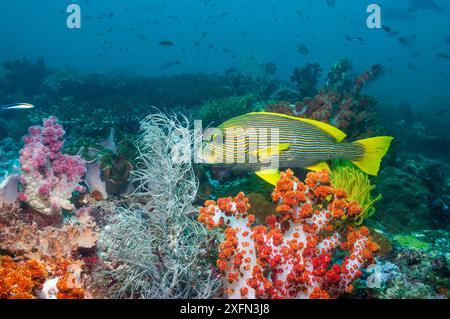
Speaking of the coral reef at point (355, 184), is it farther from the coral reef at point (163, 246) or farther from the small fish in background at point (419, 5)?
the small fish in background at point (419, 5)

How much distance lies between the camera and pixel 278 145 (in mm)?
3035

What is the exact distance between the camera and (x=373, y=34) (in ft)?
396

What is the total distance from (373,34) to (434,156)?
131010mm

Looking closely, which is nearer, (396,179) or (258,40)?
(396,179)

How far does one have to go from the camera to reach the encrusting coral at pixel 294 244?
2.30 metres

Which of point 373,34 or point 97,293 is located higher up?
point 373,34

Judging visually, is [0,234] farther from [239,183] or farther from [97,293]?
[239,183]

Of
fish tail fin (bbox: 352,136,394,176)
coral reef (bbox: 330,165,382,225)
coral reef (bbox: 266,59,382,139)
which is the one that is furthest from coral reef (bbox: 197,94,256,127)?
fish tail fin (bbox: 352,136,394,176)

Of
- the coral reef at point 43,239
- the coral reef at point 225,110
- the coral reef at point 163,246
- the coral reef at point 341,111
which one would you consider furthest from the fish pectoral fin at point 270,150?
the coral reef at point 225,110

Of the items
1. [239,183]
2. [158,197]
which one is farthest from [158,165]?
[239,183]

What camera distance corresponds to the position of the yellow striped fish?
9.70 ft

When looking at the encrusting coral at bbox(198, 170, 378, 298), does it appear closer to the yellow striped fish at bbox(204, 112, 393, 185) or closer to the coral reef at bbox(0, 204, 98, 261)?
the yellow striped fish at bbox(204, 112, 393, 185)

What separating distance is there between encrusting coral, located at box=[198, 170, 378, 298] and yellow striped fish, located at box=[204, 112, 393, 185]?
1.42 ft
